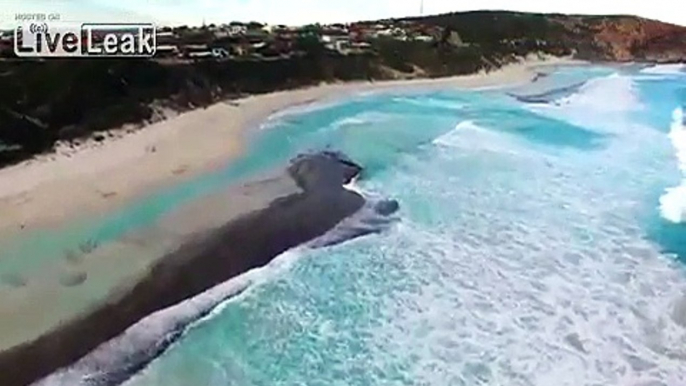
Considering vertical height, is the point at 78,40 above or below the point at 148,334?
above

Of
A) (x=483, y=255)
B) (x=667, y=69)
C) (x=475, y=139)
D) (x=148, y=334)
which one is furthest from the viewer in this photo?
(x=667, y=69)

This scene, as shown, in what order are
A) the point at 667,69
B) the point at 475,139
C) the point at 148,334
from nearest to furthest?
1. the point at 148,334
2. the point at 475,139
3. the point at 667,69

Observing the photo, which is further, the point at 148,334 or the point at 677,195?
the point at 677,195

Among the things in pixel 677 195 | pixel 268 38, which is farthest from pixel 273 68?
pixel 677 195

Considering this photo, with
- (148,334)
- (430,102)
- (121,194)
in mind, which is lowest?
(148,334)

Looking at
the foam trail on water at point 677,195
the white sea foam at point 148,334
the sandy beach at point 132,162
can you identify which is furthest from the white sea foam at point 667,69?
the white sea foam at point 148,334

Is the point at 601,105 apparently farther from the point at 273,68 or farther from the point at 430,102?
the point at 273,68

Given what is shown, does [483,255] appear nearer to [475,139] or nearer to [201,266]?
[475,139]

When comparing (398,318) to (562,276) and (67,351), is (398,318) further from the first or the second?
(67,351)

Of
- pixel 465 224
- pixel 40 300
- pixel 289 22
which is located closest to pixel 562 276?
pixel 465 224
